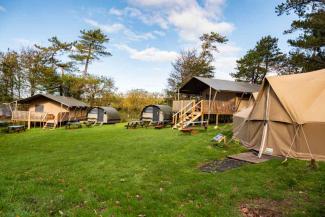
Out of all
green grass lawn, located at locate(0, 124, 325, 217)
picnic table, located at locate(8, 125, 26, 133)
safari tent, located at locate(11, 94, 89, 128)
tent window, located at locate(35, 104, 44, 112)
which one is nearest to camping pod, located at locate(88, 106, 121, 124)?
safari tent, located at locate(11, 94, 89, 128)

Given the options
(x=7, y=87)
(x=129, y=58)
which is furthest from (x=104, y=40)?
(x=7, y=87)

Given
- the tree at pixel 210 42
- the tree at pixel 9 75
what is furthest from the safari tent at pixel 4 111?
the tree at pixel 210 42

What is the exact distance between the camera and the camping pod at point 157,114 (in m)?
26.9

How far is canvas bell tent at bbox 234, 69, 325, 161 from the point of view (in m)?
10.1

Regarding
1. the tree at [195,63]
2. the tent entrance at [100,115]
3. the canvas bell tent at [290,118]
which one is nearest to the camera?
the canvas bell tent at [290,118]

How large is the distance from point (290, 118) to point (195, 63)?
31.5m

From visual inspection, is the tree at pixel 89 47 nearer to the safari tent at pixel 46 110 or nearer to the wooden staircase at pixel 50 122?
the safari tent at pixel 46 110

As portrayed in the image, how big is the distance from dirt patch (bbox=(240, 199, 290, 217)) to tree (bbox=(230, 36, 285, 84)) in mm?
35411

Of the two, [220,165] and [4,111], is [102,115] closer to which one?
[4,111]

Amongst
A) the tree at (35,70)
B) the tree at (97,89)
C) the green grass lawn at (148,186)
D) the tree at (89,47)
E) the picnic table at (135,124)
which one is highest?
the tree at (89,47)

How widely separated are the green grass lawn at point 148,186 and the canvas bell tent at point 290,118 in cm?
138

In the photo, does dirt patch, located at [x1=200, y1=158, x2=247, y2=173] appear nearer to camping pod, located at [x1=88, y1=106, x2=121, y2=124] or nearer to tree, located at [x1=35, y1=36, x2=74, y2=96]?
camping pod, located at [x1=88, y1=106, x2=121, y2=124]

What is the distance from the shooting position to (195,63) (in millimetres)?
41125

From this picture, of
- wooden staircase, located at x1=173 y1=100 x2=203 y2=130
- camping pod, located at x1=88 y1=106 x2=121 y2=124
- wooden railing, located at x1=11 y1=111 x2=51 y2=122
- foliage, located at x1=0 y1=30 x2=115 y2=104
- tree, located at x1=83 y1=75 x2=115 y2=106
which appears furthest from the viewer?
tree, located at x1=83 y1=75 x2=115 y2=106
